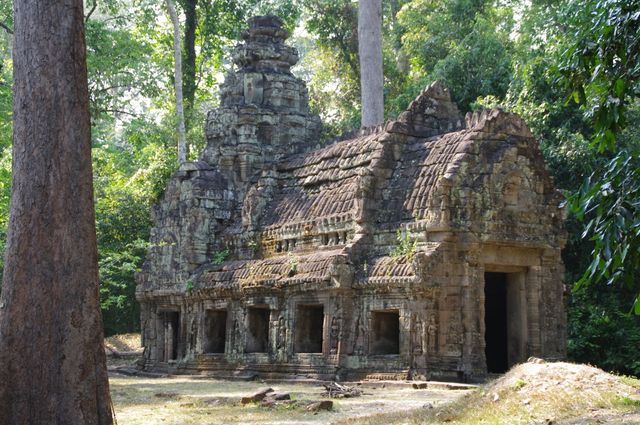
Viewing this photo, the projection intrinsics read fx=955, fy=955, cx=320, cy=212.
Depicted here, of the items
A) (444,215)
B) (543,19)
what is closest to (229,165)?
(444,215)

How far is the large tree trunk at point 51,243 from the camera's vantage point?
930cm

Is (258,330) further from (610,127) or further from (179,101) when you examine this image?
(610,127)

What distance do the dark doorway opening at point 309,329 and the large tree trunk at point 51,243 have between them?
391 inches

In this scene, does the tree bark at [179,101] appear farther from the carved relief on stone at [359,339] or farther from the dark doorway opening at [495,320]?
the carved relief on stone at [359,339]

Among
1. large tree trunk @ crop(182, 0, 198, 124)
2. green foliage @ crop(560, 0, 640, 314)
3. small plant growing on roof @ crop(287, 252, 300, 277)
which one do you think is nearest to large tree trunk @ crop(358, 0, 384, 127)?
small plant growing on roof @ crop(287, 252, 300, 277)

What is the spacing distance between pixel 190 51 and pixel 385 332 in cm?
1947

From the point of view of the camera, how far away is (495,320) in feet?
65.6

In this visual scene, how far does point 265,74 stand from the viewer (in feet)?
80.4

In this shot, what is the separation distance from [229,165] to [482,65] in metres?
8.31

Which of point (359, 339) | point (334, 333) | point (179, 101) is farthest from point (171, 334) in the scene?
point (179, 101)

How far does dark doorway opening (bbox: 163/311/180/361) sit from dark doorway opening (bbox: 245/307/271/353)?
11.1 feet

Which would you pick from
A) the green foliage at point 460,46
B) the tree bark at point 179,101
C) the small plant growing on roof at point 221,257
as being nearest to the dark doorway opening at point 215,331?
the small plant growing on roof at point 221,257

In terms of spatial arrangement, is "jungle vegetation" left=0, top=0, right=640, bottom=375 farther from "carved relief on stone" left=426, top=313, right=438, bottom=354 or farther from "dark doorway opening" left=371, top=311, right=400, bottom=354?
"dark doorway opening" left=371, top=311, right=400, bottom=354

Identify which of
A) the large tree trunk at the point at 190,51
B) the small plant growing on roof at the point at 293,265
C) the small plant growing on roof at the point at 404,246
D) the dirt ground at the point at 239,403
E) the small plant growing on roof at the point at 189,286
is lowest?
the dirt ground at the point at 239,403
